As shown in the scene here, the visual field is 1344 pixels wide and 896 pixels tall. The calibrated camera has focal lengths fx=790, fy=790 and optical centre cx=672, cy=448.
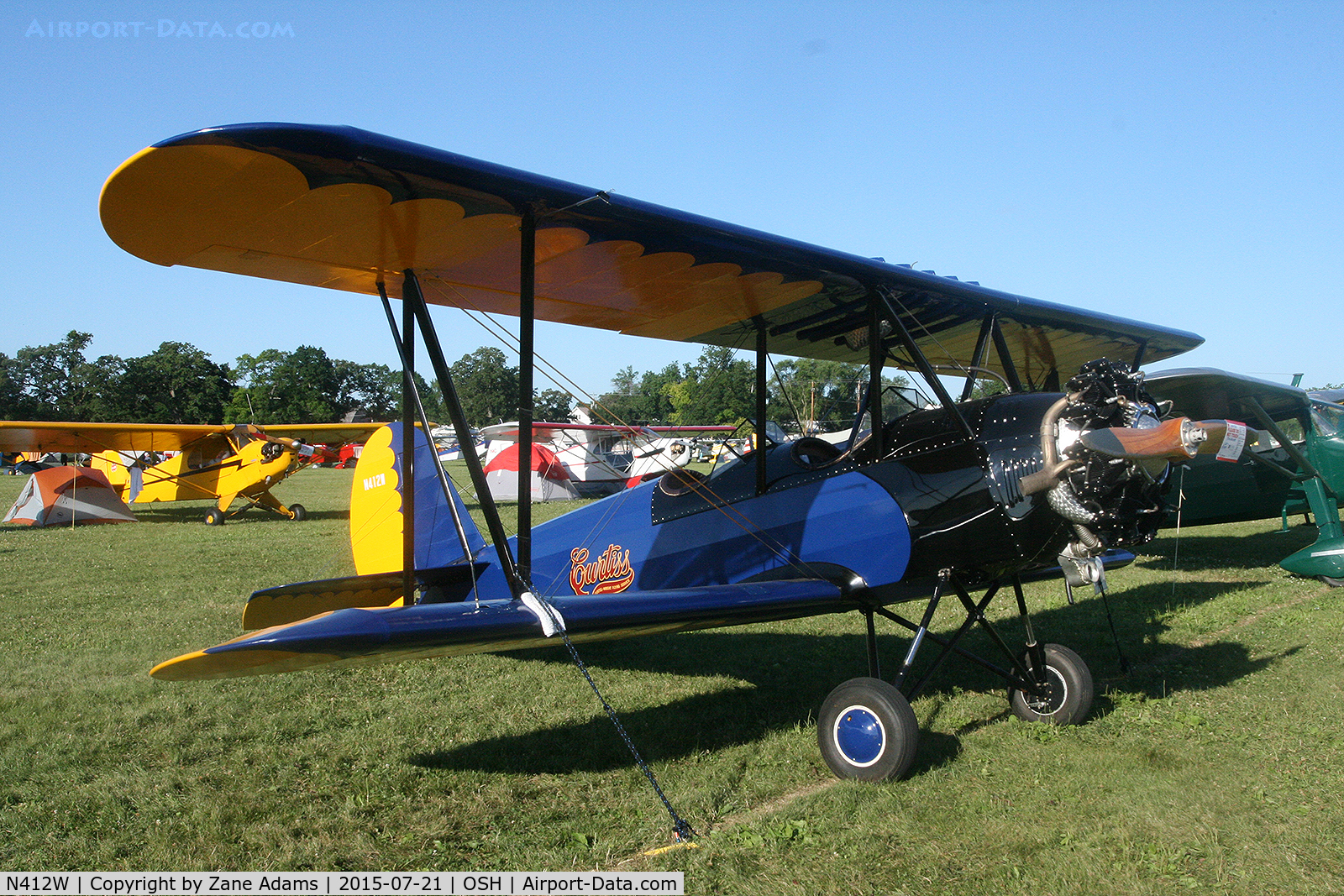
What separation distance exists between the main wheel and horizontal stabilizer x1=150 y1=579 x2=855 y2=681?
504mm

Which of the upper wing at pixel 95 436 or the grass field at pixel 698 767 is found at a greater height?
the upper wing at pixel 95 436

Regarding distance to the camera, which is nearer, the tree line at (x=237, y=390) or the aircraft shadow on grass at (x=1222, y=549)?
the aircraft shadow on grass at (x=1222, y=549)

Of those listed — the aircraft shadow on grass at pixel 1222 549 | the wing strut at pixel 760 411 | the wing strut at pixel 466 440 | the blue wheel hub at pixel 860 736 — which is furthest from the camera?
the aircraft shadow on grass at pixel 1222 549

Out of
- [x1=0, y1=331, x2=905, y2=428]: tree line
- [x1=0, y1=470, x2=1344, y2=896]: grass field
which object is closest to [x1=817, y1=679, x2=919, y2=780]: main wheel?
[x1=0, y1=470, x2=1344, y2=896]: grass field

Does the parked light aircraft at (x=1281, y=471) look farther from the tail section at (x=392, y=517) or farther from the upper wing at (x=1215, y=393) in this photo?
the tail section at (x=392, y=517)

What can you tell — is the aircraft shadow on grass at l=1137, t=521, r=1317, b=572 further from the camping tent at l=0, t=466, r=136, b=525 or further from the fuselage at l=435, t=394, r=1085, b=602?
the camping tent at l=0, t=466, r=136, b=525

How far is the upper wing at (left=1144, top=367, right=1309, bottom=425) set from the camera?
19.2 ft

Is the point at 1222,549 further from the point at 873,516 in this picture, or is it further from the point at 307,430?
the point at 307,430

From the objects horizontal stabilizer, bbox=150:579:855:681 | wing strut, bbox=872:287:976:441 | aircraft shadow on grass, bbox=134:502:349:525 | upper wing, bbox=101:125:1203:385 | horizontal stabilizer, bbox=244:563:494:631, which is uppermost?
upper wing, bbox=101:125:1203:385

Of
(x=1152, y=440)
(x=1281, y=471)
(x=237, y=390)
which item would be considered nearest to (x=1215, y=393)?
(x=1281, y=471)

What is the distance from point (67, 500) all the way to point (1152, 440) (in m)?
18.4

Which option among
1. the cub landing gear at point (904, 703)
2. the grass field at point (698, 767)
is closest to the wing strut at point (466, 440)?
the grass field at point (698, 767)

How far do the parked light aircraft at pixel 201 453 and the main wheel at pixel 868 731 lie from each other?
42.2ft

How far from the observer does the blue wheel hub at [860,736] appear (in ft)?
12.1
